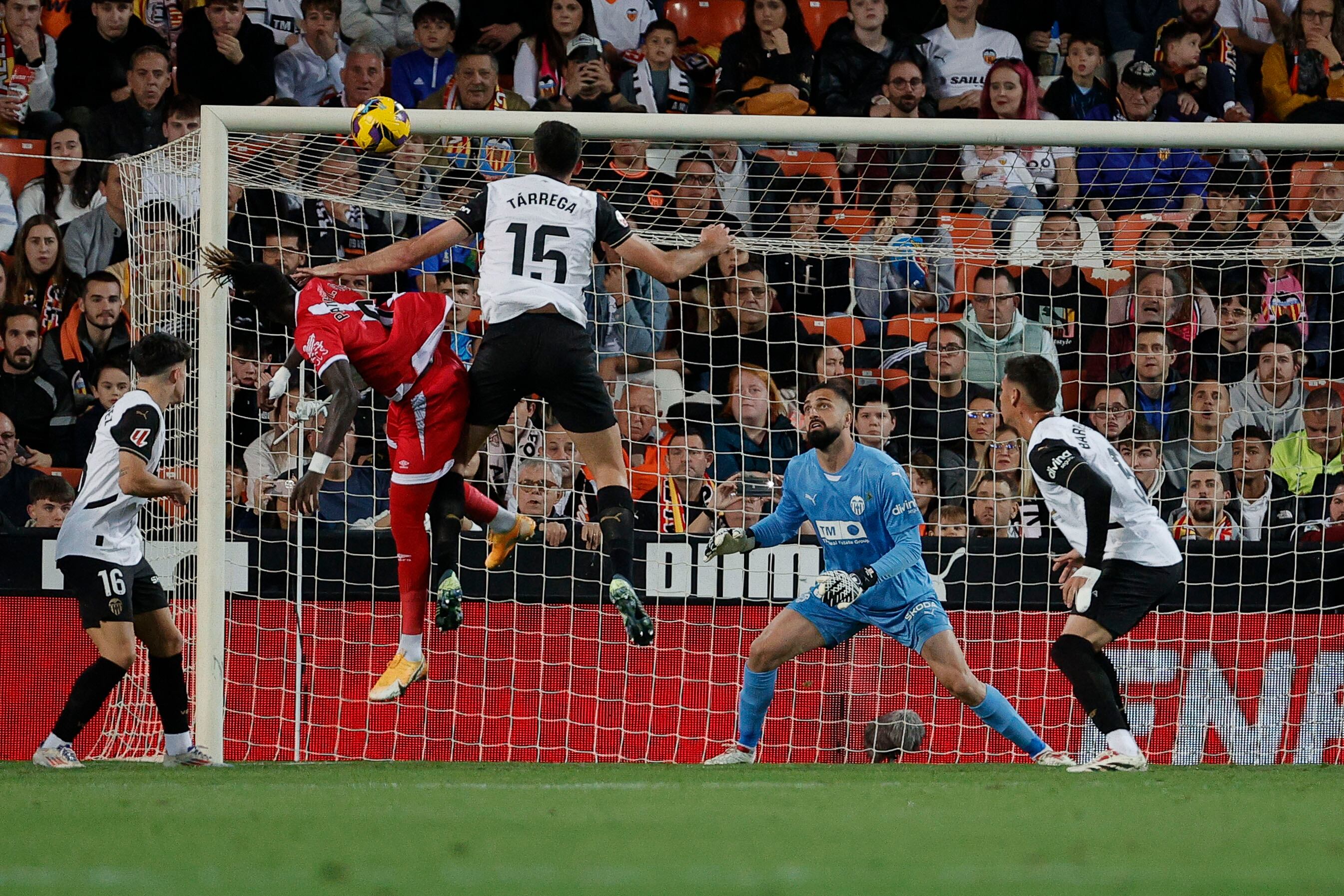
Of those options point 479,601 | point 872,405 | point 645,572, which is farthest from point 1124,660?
point 479,601

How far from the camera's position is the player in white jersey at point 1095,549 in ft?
24.2

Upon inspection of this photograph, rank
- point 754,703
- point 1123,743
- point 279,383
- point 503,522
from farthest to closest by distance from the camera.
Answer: point 754,703 → point 1123,743 → point 503,522 → point 279,383

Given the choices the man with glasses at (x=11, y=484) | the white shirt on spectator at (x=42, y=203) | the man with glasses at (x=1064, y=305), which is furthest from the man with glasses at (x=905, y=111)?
the man with glasses at (x=11, y=484)

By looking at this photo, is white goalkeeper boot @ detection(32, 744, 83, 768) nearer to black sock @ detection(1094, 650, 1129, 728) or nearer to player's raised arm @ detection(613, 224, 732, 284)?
player's raised arm @ detection(613, 224, 732, 284)

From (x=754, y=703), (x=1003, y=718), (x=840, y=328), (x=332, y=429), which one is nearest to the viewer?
(x=332, y=429)

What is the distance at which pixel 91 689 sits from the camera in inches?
302

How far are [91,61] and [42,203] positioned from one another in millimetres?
1158

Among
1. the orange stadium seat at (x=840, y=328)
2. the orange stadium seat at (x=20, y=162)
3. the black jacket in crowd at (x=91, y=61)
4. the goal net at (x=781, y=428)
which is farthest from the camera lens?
the black jacket in crowd at (x=91, y=61)

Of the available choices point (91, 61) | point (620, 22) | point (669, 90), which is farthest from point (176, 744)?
point (620, 22)

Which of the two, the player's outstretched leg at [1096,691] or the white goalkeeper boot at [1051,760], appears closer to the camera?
the player's outstretched leg at [1096,691]

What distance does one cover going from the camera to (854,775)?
22.4 feet

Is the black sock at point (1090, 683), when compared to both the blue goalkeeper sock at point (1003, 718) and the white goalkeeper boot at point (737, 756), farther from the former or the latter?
the white goalkeeper boot at point (737, 756)

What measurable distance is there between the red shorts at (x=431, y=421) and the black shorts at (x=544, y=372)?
9 centimetres

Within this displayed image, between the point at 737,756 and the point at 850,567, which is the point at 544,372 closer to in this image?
the point at 850,567
